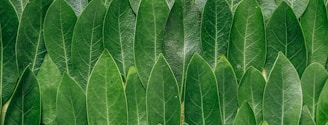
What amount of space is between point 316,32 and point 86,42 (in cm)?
58

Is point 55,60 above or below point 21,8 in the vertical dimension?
below

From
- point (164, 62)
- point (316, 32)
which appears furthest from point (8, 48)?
point (316, 32)

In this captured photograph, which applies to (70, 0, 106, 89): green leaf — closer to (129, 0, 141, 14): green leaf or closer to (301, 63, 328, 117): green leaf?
(129, 0, 141, 14): green leaf

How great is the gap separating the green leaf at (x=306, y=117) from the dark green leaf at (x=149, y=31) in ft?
1.22

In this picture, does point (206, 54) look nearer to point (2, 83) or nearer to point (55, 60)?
point (55, 60)

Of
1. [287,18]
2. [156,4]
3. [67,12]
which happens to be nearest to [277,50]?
[287,18]

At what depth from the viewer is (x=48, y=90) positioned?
1.23 meters

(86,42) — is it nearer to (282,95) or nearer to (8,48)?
(8,48)

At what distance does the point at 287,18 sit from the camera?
1.30 metres

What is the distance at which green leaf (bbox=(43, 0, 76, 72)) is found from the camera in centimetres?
130

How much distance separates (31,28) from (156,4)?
315 mm

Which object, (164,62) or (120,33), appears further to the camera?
(120,33)

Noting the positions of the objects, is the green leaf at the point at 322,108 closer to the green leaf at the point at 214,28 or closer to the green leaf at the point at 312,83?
the green leaf at the point at 312,83

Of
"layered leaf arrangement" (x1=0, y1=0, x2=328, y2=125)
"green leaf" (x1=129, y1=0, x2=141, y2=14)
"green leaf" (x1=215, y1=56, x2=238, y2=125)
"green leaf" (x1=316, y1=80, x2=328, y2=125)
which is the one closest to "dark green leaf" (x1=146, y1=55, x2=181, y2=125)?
"layered leaf arrangement" (x1=0, y1=0, x2=328, y2=125)
